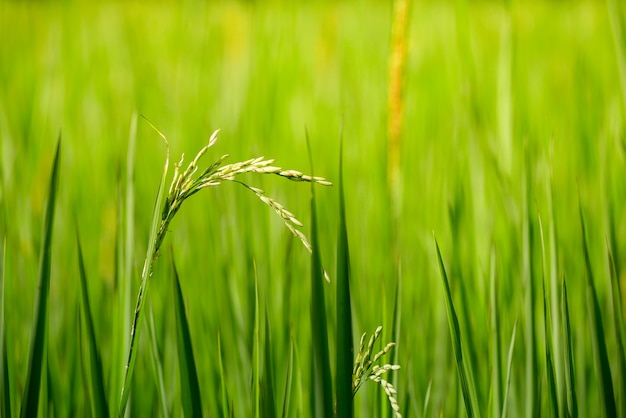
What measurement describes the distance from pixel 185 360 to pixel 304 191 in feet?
2.21

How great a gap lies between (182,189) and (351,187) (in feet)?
2.81

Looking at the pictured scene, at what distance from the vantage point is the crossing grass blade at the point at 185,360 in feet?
1.36

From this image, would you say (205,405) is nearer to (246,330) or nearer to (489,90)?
(246,330)

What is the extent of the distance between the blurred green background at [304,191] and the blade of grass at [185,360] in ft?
0.18

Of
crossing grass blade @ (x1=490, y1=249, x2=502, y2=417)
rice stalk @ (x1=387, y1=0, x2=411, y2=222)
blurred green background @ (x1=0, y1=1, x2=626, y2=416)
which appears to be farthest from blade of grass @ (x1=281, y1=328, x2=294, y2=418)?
rice stalk @ (x1=387, y1=0, x2=411, y2=222)

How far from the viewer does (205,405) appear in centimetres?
63

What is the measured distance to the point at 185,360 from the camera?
42cm

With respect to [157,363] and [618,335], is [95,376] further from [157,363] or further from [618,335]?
[618,335]

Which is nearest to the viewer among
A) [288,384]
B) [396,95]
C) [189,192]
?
[189,192]

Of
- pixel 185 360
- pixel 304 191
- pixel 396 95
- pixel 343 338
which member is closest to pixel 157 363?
pixel 185 360

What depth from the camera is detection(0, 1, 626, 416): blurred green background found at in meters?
0.65

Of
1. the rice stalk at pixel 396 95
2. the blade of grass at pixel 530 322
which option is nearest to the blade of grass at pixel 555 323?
the blade of grass at pixel 530 322

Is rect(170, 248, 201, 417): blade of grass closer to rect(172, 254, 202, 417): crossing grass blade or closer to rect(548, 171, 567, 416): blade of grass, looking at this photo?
rect(172, 254, 202, 417): crossing grass blade

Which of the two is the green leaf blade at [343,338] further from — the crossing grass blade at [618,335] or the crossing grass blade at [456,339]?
the crossing grass blade at [618,335]
